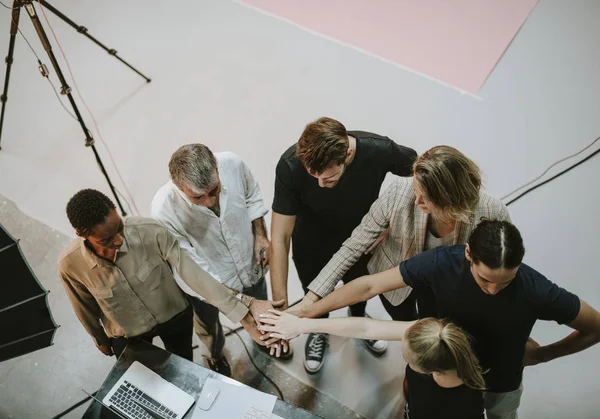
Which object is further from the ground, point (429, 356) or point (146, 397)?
point (429, 356)

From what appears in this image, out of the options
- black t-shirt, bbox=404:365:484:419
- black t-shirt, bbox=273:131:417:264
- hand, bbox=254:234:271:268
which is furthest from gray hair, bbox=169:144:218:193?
black t-shirt, bbox=404:365:484:419

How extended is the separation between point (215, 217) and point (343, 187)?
54cm

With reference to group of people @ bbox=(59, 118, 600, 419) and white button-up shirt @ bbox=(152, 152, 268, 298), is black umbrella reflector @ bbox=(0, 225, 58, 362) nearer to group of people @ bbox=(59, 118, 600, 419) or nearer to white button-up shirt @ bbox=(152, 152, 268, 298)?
group of people @ bbox=(59, 118, 600, 419)

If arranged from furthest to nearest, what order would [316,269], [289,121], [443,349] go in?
[289,121], [316,269], [443,349]

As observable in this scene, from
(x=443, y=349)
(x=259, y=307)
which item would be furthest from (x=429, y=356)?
(x=259, y=307)

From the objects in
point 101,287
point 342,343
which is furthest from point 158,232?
point 342,343

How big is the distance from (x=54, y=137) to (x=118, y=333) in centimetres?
254

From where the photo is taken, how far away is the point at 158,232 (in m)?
1.91

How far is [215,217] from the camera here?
2.06 meters

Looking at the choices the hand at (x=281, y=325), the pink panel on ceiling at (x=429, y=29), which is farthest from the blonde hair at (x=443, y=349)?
the pink panel on ceiling at (x=429, y=29)

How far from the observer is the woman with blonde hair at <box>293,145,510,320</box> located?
1.68 metres

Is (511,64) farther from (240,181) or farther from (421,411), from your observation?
(421,411)

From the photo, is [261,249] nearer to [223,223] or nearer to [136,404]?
[223,223]

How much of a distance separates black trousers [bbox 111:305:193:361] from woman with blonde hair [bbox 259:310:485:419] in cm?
41
